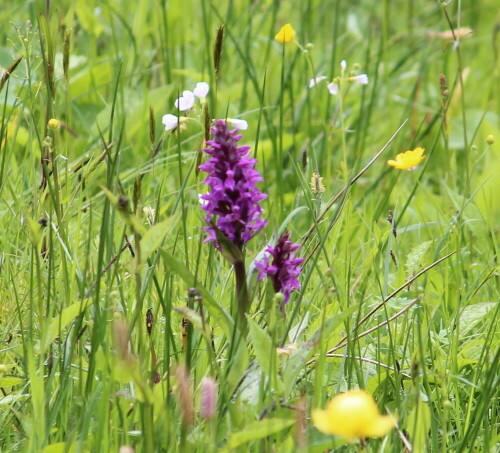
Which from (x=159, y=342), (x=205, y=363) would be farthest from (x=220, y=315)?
(x=159, y=342)

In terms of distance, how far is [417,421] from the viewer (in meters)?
1.12

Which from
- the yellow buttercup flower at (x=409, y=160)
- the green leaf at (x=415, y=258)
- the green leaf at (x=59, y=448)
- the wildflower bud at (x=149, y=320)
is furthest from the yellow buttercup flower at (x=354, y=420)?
the yellow buttercup flower at (x=409, y=160)

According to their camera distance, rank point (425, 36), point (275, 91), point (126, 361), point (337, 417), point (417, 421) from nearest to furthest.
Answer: point (337, 417)
point (126, 361)
point (417, 421)
point (275, 91)
point (425, 36)

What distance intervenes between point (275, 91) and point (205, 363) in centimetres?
215

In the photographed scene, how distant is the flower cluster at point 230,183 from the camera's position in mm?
1171

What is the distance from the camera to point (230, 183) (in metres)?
1.17

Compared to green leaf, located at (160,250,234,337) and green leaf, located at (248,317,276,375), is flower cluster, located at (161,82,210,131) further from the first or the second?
green leaf, located at (248,317,276,375)

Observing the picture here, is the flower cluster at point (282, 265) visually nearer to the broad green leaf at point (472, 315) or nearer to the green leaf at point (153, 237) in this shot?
the green leaf at point (153, 237)

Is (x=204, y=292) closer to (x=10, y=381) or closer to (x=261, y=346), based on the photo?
(x=261, y=346)

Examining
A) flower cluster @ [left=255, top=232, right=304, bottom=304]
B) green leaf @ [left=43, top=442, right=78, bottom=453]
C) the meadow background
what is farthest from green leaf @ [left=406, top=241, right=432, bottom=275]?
green leaf @ [left=43, top=442, right=78, bottom=453]

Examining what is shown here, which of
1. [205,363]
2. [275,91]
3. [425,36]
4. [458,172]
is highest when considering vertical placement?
[425,36]

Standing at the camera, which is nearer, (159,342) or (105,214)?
(105,214)

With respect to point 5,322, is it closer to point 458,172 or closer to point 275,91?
point 458,172

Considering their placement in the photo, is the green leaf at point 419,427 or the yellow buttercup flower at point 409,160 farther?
the yellow buttercup flower at point 409,160
